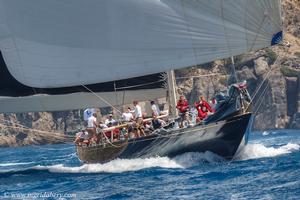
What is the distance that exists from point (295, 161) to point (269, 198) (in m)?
6.15

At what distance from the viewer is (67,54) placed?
23.5 metres

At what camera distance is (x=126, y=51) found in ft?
73.9

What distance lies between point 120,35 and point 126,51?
20.8 inches

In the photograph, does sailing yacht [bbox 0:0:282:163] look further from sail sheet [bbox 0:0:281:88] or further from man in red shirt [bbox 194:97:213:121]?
man in red shirt [bbox 194:97:213:121]

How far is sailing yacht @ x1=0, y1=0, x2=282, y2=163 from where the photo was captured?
20.4 m

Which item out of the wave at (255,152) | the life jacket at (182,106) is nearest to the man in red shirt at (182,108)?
the life jacket at (182,106)

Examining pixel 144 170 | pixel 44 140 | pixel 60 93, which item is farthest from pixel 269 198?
pixel 44 140

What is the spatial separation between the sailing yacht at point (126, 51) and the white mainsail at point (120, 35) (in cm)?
3

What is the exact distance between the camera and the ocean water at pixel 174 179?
16.0 meters

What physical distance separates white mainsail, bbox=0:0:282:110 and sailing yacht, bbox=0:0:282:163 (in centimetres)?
3

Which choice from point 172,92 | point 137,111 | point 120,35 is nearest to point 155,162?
point 137,111

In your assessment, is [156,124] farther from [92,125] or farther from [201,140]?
[201,140]

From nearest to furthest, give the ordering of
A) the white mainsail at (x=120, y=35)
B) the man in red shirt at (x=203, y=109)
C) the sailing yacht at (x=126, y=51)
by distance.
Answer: the white mainsail at (x=120, y=35)
the sailing yacht at (x=126, y=51)
the man in red shirt at (x=203, y=109)

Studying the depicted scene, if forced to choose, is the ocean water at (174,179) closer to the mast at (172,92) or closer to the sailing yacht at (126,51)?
the sailing yacht at (126,51)
